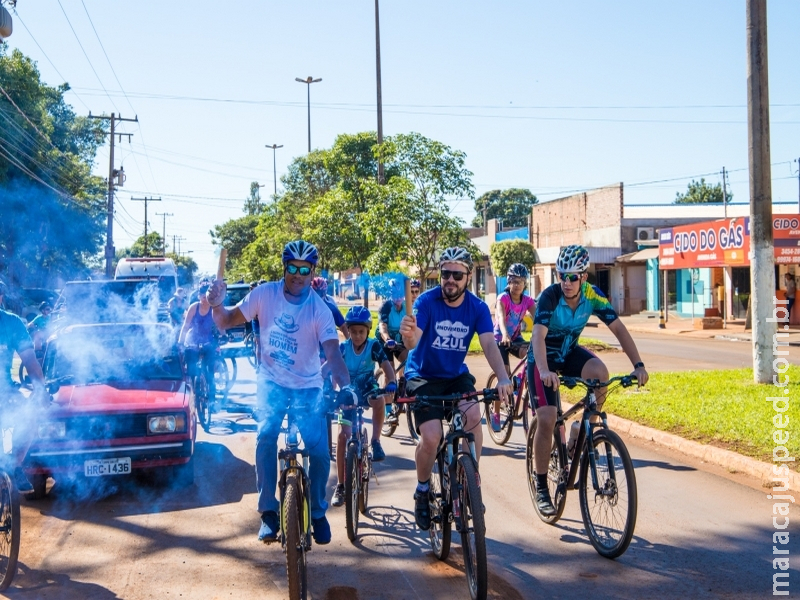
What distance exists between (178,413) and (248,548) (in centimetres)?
206

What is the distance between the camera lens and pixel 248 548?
5.79m

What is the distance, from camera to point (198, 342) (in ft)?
36.6

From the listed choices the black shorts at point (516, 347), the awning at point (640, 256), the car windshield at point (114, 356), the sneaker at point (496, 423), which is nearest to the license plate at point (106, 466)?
the car windshield at point (114, 356)

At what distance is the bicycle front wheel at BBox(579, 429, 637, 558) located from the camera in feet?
17.1

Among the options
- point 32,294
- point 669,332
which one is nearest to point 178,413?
point 32,294

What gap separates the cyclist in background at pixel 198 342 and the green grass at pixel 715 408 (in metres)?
5.35

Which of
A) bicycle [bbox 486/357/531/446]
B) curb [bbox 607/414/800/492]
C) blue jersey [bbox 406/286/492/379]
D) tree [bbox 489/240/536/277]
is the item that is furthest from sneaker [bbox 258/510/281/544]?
tree [bbox 489/240/536/277]

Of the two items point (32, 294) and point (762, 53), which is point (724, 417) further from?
point (32, 294)

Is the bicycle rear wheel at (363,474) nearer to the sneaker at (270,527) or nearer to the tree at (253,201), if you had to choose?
the sneaker at (270,527)

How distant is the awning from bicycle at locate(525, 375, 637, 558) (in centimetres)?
3796

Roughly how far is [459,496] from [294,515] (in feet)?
3.40

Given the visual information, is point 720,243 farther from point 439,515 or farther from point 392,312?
point 439,515

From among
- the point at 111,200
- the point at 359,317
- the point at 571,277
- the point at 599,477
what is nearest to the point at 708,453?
the point at 599,477

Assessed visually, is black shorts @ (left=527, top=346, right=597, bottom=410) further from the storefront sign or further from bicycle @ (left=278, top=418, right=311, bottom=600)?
the storefront sign
